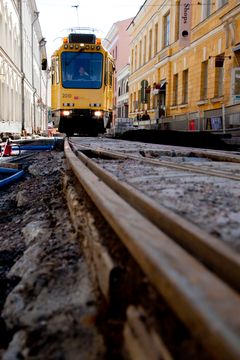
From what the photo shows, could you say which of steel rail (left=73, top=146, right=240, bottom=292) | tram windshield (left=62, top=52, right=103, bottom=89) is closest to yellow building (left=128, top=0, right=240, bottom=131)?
tram windshield (left=62, top=52, right=103, bottom=89)

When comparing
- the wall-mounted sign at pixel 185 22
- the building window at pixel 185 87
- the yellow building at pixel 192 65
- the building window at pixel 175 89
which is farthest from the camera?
A: the building window at pixel 175 89

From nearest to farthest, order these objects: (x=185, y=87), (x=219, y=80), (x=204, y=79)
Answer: (x=219, y=80), (x=204, y=79), (x=185, y=87)

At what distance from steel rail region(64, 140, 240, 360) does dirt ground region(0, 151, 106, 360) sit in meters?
0.30

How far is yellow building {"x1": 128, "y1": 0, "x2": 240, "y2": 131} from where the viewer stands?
48.1 feet

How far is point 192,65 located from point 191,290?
19459 mm

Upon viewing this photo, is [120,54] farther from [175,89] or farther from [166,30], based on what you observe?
[175,89]

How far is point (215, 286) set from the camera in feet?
3.18

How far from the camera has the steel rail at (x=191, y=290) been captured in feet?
2.60

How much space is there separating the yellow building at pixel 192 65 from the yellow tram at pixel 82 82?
12.7 ft

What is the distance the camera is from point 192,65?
19406 millimetres

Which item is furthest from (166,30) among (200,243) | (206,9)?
(200,243)

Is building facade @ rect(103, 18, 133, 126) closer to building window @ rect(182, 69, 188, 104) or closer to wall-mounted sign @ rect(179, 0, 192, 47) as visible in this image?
building window @ rect(182, 69, 188, 104)

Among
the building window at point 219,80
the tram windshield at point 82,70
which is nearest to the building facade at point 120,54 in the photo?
the tram windshield at point 82,70

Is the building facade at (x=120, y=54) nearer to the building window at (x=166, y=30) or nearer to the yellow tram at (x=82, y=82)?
the building window at (x=166, y=30)
